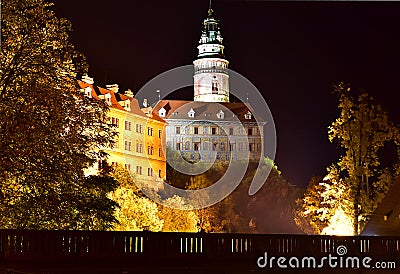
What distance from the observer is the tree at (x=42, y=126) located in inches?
446

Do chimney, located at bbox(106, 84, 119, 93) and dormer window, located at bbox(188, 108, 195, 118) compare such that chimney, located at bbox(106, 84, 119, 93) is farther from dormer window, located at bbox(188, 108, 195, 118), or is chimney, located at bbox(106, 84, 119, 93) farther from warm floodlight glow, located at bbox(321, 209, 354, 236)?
warm floodlight glow, located at bbox(321, 209, 354, 236)

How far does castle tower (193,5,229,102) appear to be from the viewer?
85250mm

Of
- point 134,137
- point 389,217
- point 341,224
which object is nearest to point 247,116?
point 134,137

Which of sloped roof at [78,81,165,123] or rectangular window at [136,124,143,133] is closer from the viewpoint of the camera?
sloped roof at [78,81,165,123]

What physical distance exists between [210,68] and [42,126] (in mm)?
76181

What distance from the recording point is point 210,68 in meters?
87.1

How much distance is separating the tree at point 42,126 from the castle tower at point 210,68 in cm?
7202

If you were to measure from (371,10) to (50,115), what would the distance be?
34.5 ft

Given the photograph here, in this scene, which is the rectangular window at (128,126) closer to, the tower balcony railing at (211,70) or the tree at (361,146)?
the tree at (361,146)

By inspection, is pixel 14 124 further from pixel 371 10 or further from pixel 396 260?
pixel 371 10

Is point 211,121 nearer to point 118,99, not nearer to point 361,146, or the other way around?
point 118,99

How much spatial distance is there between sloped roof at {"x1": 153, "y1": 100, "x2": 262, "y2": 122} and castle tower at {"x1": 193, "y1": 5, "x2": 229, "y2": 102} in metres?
3.30

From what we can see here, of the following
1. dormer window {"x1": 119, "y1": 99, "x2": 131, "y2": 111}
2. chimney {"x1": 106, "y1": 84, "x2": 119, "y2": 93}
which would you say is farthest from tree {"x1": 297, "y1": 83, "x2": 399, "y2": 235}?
chimney {"x1": 106, "y1": 84, "x2": 119, "y2": 93}

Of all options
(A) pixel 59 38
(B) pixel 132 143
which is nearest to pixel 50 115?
(A) pixel 59 38
